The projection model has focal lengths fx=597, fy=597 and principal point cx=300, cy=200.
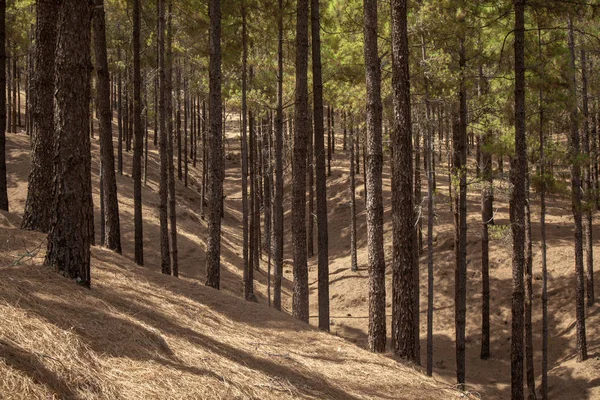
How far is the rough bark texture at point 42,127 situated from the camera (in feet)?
33.6

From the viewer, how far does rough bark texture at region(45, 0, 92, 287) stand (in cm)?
743

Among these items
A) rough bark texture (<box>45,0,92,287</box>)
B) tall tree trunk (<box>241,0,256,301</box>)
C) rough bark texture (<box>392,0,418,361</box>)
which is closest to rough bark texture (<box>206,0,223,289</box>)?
tall tree trunk (<box>241,0,256,301</box>)

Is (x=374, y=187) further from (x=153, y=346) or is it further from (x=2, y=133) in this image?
(x=2, y=133)

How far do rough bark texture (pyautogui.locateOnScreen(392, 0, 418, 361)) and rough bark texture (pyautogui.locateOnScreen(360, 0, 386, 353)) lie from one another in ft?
1.50

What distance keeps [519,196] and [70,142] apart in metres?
9.05

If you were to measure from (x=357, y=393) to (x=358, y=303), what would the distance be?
1904cm

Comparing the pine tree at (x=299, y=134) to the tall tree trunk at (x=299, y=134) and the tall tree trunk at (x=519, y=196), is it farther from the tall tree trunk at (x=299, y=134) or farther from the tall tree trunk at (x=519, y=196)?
the tall tree trunk at (x=519, y=196)

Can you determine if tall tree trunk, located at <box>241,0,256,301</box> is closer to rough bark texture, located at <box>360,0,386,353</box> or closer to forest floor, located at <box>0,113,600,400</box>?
forest floor, located at <box>0,113,600,400</box>

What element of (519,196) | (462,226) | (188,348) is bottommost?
(188,348)

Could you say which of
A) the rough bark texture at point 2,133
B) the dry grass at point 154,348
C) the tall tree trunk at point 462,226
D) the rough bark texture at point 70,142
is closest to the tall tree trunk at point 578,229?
the tall tree trunk at point 462,226

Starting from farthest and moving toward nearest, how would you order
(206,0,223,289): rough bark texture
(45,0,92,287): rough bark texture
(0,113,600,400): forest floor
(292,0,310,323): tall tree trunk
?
(206,0,223,289): rough bark texture, (292,0,310,323): tall tree trunk, (45,0,92,287): rough bark texture, (0,113,600,400): forest floor

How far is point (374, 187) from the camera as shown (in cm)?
1098

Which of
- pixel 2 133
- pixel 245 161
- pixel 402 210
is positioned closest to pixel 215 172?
pixel 245 161

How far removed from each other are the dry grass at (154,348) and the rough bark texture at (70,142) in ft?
1.07
